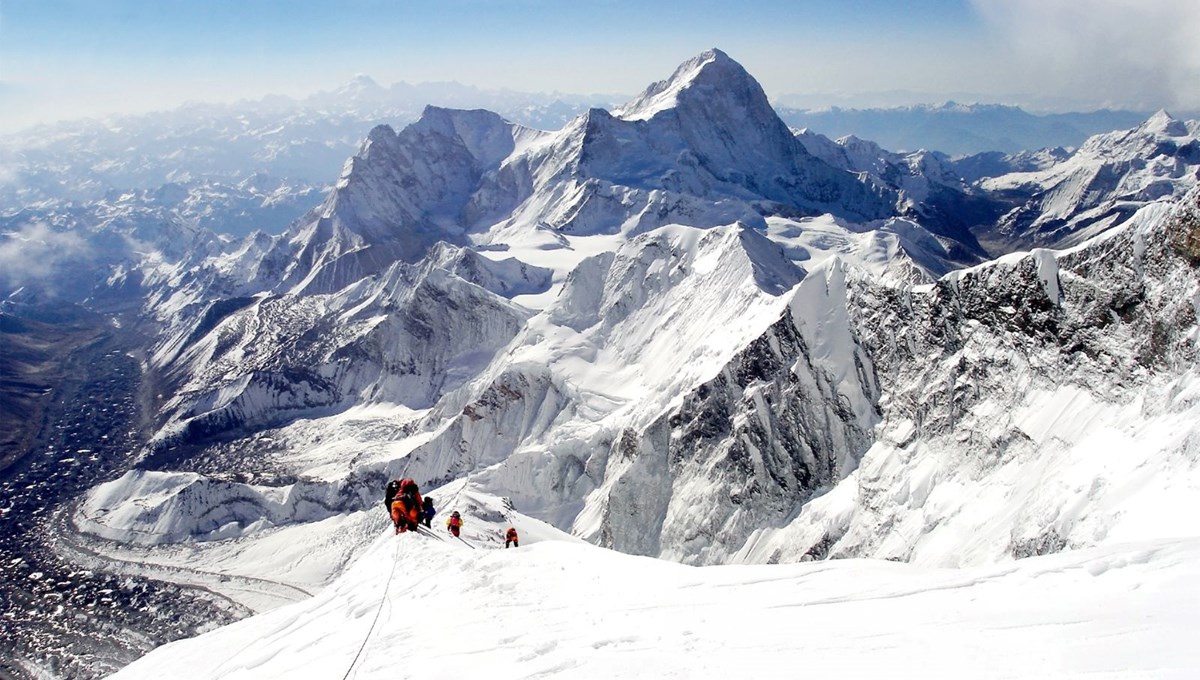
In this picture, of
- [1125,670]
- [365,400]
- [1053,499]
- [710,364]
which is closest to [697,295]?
[710,364]

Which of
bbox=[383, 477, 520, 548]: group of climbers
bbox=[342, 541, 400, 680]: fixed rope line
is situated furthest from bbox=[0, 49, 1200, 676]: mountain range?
bbox=[383, 477, 520, 548]: group of climbers

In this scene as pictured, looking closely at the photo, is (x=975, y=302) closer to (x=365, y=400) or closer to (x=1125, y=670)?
(x=1125, y=670)

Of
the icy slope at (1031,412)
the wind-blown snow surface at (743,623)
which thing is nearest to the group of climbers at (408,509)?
the wind-blown snow surface at (743,623)

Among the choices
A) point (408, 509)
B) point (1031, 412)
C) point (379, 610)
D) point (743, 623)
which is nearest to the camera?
point (743, 623)

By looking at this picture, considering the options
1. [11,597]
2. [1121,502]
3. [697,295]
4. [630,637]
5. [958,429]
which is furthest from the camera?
[697,295]

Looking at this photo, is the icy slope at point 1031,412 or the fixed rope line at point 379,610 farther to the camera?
the icy slope at point 1031,412

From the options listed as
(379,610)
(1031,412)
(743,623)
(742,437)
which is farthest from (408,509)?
(742,437)

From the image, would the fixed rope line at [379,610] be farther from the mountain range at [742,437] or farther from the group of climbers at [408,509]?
the group of climbers at [408,509]

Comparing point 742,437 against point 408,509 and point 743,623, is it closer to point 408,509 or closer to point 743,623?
point 408,509
